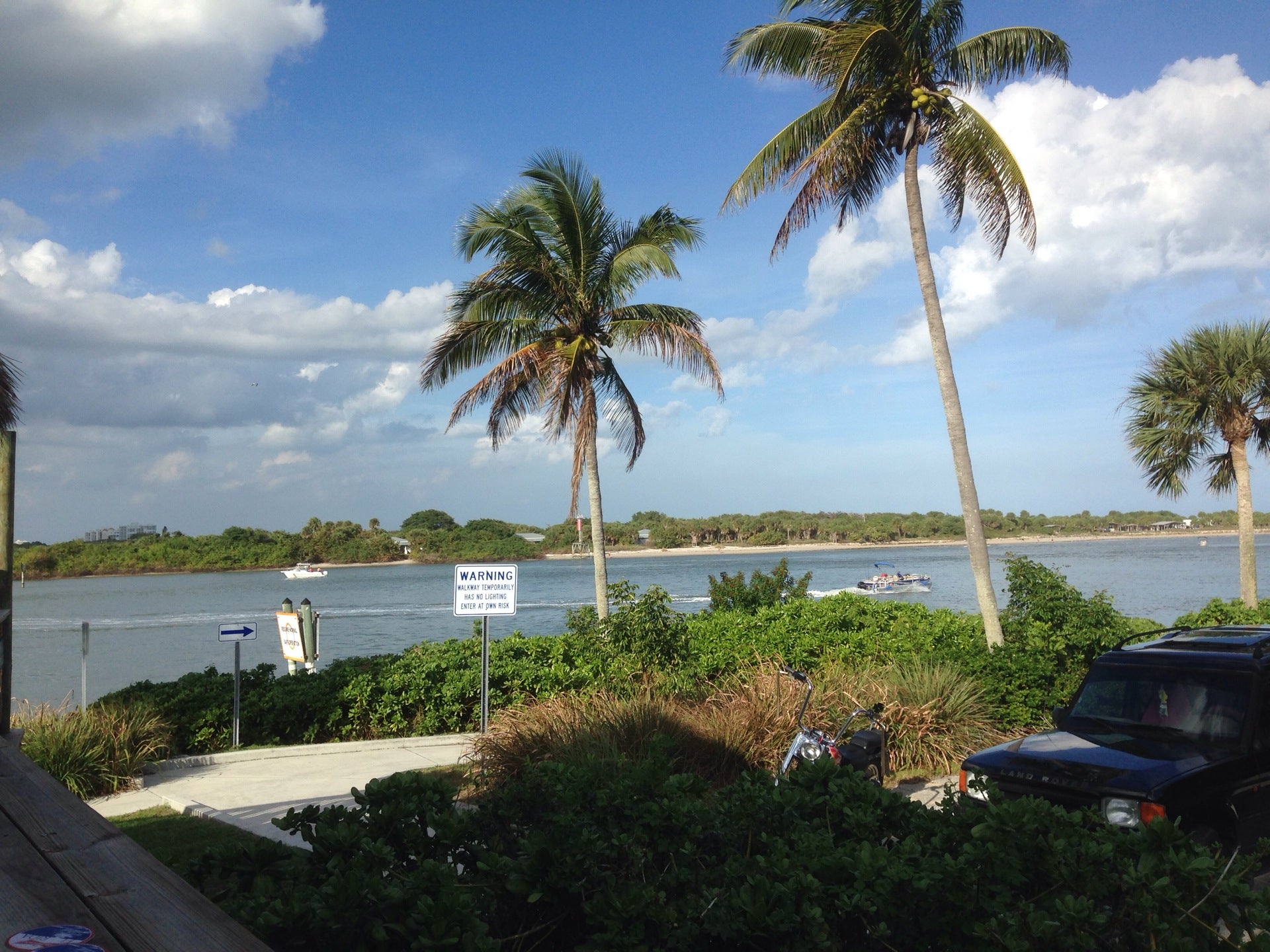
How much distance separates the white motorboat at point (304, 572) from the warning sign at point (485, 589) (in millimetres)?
81727

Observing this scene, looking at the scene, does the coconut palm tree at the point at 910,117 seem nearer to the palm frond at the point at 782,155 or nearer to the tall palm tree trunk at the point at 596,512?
the palm frond at the point at 782,155

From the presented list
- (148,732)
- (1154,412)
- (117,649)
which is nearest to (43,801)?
(148,732)

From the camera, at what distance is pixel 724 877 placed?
10.0 feet

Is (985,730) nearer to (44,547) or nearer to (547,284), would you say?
(547,284)

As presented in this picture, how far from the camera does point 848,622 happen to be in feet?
48.8

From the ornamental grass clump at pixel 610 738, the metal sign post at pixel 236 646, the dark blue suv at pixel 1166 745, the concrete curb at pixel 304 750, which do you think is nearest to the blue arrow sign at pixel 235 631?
the metal sign post at pixel 236 646

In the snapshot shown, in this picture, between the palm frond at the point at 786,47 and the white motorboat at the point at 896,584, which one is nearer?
the palm frond at the point at 786,47

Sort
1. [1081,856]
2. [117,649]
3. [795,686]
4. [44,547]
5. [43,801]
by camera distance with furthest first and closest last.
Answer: [44,547], [117,649], [795,686], [1081,856], [43,801]

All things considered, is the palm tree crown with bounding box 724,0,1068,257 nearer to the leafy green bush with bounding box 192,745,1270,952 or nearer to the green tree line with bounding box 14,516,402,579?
the leafy green bush with bounding box 192,745,1270,952


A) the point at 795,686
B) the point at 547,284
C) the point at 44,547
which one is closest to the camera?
the point at 795,686

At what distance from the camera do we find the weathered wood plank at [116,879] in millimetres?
1890

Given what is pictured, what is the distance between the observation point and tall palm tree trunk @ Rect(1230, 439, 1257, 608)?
18984mm

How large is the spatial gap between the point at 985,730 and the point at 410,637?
27.1 metres

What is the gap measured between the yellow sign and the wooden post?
1100cm
